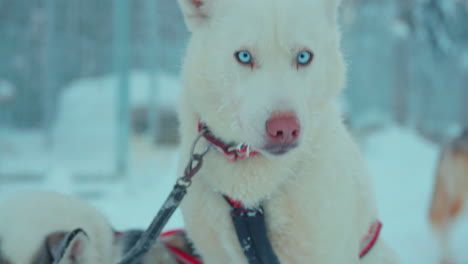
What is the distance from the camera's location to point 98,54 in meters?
5.74

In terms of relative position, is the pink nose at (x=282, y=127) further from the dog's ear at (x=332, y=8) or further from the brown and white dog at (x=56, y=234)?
the brown and white dog at (x=56, y=234)

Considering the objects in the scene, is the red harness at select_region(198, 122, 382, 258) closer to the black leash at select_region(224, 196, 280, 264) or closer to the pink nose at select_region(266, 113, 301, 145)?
the black leash at select_region(224, 196, 280, 264)

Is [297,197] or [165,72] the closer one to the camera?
[297,197]

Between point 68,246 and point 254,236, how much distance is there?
20.8 inches

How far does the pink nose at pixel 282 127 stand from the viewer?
1273mm

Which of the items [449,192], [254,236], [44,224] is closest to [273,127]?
[254,236]

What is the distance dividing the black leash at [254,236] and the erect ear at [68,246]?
457mm

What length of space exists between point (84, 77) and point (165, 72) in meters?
1.66

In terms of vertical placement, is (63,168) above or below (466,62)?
below

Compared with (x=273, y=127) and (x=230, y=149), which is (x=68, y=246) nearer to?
(x=230, y=149)

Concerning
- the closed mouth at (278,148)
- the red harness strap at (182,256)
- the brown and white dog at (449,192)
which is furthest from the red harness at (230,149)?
the brown and white dog at (449,192)

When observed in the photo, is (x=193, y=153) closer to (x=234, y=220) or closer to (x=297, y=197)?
(x=234, y=220)

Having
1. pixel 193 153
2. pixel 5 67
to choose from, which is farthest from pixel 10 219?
pixel 5 67

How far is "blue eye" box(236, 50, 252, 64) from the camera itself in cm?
138
